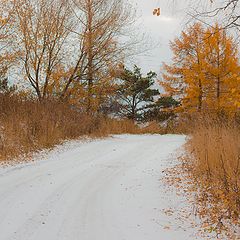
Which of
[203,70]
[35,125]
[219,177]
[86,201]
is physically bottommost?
[86,201]

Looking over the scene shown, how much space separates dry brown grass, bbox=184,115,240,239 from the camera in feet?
13.8

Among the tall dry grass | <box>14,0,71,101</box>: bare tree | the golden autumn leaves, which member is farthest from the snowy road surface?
the golden autumn leaves

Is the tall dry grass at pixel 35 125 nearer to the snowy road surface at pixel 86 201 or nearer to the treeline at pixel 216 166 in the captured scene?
the snowy road surface at pixel 86 201

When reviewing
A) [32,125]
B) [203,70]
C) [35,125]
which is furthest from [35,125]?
[203,70]

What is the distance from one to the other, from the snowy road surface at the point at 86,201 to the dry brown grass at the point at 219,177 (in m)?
0.44

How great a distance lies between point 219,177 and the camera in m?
5.40

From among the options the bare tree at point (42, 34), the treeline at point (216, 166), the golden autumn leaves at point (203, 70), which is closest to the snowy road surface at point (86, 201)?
the treeline at point (216, 166)

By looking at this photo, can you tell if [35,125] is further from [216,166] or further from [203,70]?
[203,70]

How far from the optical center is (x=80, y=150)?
10.4 metres

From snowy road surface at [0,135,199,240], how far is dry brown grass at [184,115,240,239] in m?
0.44

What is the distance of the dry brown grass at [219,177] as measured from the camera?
13.8 ft

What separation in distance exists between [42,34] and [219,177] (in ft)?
44.9

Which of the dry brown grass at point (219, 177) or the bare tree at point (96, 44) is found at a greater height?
the bare tree at point (96, 44)

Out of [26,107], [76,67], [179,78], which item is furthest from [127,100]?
[26,107]
